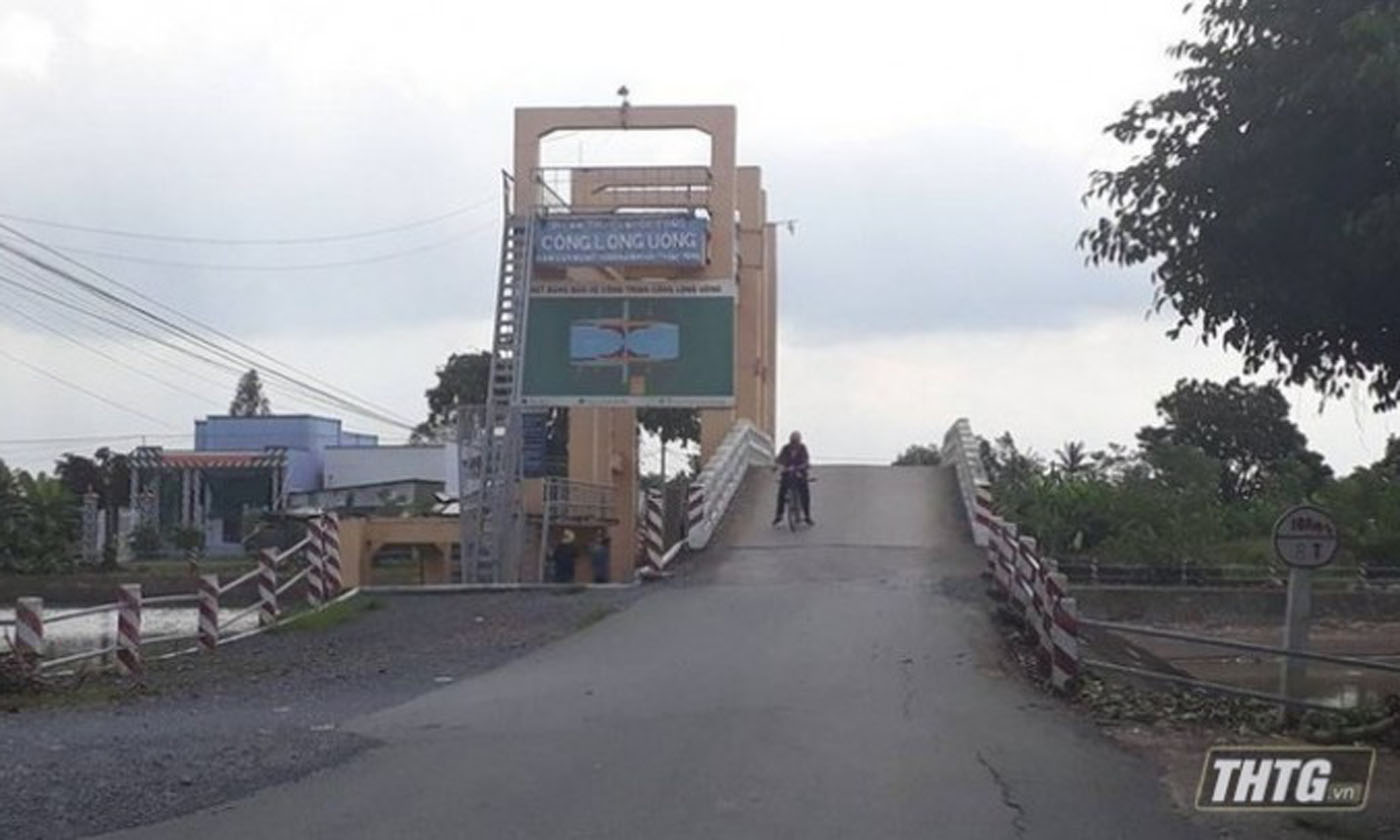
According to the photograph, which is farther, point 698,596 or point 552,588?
point 552,588

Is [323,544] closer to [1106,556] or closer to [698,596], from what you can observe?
[698,596]

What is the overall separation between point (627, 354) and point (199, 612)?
18.9 metres

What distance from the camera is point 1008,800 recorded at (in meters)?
11.7

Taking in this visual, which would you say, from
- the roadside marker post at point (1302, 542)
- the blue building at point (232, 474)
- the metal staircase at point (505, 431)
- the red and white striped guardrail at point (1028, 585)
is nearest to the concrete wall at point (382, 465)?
the blue building at point (232, 474)

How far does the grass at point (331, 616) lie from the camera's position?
84.4 feet

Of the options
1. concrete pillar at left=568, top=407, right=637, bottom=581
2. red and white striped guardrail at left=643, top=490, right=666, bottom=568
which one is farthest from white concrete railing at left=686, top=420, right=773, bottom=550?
concrete pillar at left=568, top=407, right=637, bottom=581

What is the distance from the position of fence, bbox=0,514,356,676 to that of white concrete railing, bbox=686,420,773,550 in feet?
19.8

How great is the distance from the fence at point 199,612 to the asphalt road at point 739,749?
4510 millimetres

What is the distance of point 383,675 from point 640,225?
23731 mm

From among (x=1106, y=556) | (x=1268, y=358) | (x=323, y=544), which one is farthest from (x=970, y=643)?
(x=1106, y=556)

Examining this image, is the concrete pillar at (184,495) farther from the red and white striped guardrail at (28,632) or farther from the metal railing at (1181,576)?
the red and white striped guardrail at (28,632)

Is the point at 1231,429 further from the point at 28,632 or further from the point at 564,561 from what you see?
the point at 28,632

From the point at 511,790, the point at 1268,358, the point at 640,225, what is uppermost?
the point at 640,225

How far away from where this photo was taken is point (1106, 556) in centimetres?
3506
